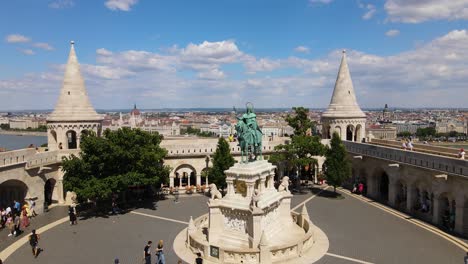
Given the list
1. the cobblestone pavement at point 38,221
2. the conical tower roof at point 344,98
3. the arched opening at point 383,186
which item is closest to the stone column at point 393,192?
the arched opening at point 383,186

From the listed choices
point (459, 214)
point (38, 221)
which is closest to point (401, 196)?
point (459, 214)

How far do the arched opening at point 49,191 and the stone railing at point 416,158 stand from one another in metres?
20.9

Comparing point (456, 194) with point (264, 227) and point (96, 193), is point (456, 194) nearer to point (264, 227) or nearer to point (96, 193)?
point (264, 227)

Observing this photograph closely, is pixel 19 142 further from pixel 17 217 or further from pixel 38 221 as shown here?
pixel 17 217

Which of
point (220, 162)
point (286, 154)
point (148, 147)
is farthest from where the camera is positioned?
point (286, 154)

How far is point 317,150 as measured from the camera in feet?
79.8

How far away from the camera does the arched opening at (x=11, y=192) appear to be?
66.9 ft

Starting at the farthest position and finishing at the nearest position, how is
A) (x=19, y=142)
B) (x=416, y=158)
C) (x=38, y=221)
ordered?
(x=19, y=142) < (x=416, y=158) < (x=38, y=221)

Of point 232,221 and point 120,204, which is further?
point 120,204

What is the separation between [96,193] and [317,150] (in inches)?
566

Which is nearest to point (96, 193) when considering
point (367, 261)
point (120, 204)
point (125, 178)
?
point (125, 178)

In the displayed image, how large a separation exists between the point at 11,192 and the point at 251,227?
15.5 meters

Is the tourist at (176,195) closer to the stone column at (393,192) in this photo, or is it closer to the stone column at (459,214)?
the stone column at (393,192)

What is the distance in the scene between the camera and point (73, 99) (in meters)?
24.2
